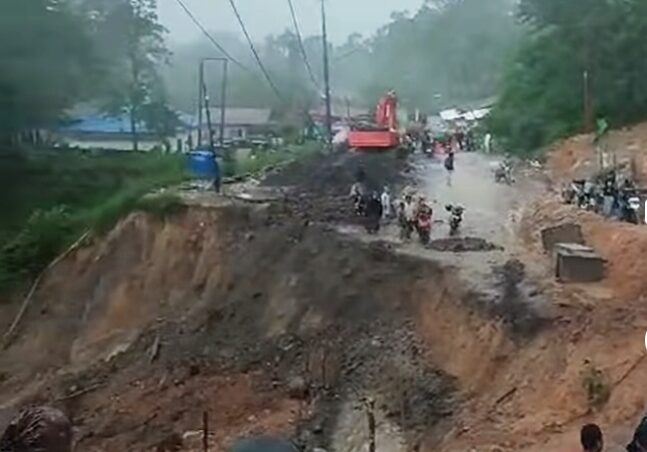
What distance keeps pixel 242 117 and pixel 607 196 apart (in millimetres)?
43379

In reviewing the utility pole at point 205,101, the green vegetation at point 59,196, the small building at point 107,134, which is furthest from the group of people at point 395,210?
the small building at point 107,134

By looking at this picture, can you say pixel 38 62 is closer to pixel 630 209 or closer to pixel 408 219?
pixel 408 219

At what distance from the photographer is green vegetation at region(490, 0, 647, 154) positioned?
3109 centimetres

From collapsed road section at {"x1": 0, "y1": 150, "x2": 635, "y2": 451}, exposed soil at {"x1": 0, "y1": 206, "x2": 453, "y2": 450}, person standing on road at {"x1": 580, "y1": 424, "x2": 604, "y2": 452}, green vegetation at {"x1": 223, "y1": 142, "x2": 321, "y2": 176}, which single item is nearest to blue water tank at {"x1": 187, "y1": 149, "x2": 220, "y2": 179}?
green vegetation at {"x1": 223, "y1": 142, "x2": 321, "y2": 176}

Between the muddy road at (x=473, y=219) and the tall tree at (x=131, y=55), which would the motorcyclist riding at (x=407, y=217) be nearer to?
the muddy road at (x=473, y=219)

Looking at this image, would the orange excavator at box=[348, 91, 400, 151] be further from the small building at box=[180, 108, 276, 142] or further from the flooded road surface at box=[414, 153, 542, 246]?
the small building at box=[180, 108, 276, 142]

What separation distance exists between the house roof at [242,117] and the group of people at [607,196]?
125 feet

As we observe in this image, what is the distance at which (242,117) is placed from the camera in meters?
62.7

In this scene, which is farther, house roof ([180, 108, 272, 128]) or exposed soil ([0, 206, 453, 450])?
house roof ([180, 108, 272, 128])

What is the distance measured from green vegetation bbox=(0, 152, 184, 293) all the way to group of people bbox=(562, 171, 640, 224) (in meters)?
10.9

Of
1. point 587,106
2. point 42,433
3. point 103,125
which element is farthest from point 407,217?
point 103,125

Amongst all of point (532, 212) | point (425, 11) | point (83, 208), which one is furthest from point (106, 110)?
point (425, 11)

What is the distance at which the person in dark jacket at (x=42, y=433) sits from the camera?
368 centimetres

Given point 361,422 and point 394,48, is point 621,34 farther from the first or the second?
point 394,48
